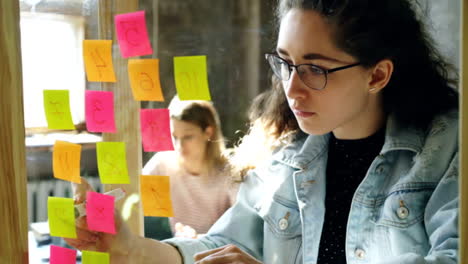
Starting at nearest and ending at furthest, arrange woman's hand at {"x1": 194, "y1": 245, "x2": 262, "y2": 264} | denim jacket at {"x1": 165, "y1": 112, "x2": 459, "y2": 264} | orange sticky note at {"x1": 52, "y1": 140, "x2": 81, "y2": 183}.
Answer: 1. denim jacket at {"x1": 165, "y1": 112, "x2": 459, "y2": 264}
2. woman's hand at {"x1": 194, "y1": 245, "x2": 262, "y2": 264}
3. orange sticky note at {"x1": 52, "y1": 140, "x2": 81, "y2": 183}

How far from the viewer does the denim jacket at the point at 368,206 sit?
2.47ft

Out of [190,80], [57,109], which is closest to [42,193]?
[57,109]

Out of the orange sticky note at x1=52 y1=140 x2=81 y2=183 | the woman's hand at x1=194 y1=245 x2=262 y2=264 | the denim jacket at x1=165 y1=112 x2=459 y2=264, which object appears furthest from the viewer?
the orange sticky note at x1=52 y1=140 x2=81 y2=183

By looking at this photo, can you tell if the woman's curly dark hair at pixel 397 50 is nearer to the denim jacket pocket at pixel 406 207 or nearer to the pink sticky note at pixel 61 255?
the denim jacket pocket at pixel 406 207

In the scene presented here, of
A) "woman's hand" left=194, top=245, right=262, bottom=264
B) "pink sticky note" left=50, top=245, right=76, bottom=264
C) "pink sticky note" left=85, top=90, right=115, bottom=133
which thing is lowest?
"pink sticky note" left=50, top=245, right=76, bottom=264

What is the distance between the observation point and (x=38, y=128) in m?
0.96

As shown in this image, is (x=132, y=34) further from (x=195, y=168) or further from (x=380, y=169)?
(x=380, y=169)

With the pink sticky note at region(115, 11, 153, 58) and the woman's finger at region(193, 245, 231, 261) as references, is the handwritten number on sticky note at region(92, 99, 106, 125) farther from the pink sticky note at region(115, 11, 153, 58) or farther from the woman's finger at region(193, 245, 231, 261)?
the woman's finger at region(193, 245, 231, 261)

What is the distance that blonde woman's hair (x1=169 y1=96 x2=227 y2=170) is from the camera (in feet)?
2.80

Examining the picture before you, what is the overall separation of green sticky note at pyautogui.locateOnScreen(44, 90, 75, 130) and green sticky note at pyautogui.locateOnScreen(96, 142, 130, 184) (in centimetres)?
7

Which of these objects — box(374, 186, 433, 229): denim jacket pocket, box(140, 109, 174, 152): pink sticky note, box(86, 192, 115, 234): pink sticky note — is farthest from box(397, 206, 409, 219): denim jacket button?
box(86, 192, 115, 234): pink sticky note

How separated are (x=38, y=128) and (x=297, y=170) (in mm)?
465

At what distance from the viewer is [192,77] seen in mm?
843

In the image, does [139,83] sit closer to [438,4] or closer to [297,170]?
[297,170]
